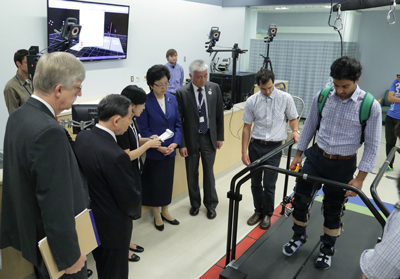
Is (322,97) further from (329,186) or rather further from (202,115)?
(202,115)

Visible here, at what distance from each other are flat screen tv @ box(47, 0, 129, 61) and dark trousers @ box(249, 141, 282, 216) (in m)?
3.71

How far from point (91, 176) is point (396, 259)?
4.74ft

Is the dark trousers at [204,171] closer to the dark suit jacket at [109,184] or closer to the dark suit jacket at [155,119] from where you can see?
the dark suit jacket at [155,119]

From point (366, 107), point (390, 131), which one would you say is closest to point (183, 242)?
point (366, 107)

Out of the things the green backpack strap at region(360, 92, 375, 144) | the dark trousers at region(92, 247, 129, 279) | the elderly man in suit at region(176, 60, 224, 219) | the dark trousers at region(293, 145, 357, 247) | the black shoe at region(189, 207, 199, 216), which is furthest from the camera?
the black shoe at region(189, 207, 199, 216)

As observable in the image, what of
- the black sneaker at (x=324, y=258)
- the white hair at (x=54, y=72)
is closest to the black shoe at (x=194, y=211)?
the black sneaker at (x=324, y=258)

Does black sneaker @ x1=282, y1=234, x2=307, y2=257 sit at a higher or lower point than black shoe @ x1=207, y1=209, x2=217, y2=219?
higher

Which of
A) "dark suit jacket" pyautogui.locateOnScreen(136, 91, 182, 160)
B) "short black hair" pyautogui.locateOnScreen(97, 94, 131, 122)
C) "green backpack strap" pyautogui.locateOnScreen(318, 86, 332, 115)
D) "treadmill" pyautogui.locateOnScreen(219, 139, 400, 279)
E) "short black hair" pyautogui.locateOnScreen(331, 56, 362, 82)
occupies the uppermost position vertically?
"short black hair" pyautogui.locateOnScreen(331, 56, 362, 82)

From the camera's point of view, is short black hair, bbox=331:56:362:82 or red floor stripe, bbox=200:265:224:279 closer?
short black hair, bbox=331:56:362:82

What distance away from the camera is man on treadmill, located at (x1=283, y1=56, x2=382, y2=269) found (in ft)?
6.97

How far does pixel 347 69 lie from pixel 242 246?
5.84 ft

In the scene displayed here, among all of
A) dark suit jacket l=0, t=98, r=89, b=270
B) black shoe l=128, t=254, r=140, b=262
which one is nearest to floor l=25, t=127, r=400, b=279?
black shoe l=128, t=254, r=140, b=262

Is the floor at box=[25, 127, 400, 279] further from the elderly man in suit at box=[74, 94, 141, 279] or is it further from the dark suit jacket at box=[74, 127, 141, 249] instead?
the dark suit jacket at box=[74, 127, 141, 249]

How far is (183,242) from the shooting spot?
3049 millimetres
